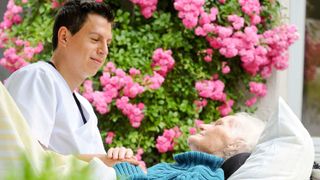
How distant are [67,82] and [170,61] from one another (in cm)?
197

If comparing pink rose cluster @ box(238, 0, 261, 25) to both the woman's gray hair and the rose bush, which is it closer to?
the rose bush

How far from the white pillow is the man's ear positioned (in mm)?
860

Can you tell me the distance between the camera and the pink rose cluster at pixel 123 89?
174 inches

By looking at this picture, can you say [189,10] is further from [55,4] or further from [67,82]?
[67,82]

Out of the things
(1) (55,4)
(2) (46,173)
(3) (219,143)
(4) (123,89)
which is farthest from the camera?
(1) (55,4)

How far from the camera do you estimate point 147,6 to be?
15.3 ft

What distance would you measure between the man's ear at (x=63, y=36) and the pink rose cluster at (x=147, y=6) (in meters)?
2.00

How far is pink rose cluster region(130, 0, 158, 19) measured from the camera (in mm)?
4629

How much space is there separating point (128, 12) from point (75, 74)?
219 cm

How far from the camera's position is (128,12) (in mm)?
4750

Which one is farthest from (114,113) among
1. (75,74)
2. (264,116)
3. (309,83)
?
(75,74)

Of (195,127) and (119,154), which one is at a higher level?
(119,154)

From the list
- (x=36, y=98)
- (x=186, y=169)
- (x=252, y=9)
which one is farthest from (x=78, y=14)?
(x=252, y=9)

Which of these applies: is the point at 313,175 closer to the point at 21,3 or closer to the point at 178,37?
the point at 178,37
